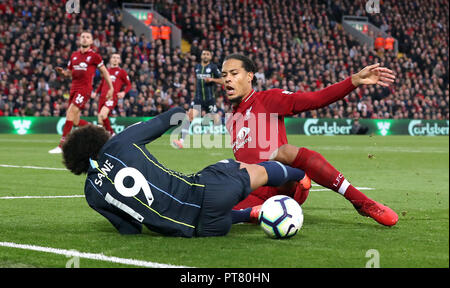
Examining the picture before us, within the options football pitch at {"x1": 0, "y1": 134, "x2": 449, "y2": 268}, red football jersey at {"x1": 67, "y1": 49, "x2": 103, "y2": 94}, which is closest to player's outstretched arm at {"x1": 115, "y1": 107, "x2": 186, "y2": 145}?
football pitch at {"x1": 0, "y1": 134, "x2": 449, "y2": 268}

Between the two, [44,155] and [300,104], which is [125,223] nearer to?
[300,104]

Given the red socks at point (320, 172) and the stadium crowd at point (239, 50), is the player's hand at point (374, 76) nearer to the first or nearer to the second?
the red socks at point (320, 172)

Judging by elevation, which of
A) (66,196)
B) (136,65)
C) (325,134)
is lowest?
(325,134)

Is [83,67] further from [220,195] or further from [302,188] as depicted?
[220,195]

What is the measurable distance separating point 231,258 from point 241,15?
95.0 ft

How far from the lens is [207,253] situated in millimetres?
4074

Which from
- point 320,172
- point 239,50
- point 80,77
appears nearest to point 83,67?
point 80,77

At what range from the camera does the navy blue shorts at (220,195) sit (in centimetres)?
454

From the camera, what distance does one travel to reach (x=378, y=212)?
5.16 m

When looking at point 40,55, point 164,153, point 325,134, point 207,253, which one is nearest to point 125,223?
point 207,253

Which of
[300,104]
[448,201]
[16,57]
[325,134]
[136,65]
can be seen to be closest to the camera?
[448,201]

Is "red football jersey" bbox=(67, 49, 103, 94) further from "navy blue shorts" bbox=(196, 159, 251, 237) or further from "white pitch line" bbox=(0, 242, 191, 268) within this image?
"white pitch line" bbox=(0, 242, 191, 268)

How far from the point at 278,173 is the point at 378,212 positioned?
34.9 inches

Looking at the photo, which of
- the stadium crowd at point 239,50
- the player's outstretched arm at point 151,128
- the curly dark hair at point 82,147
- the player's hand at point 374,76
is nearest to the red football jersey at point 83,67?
the stadium crowd at point 239,50
